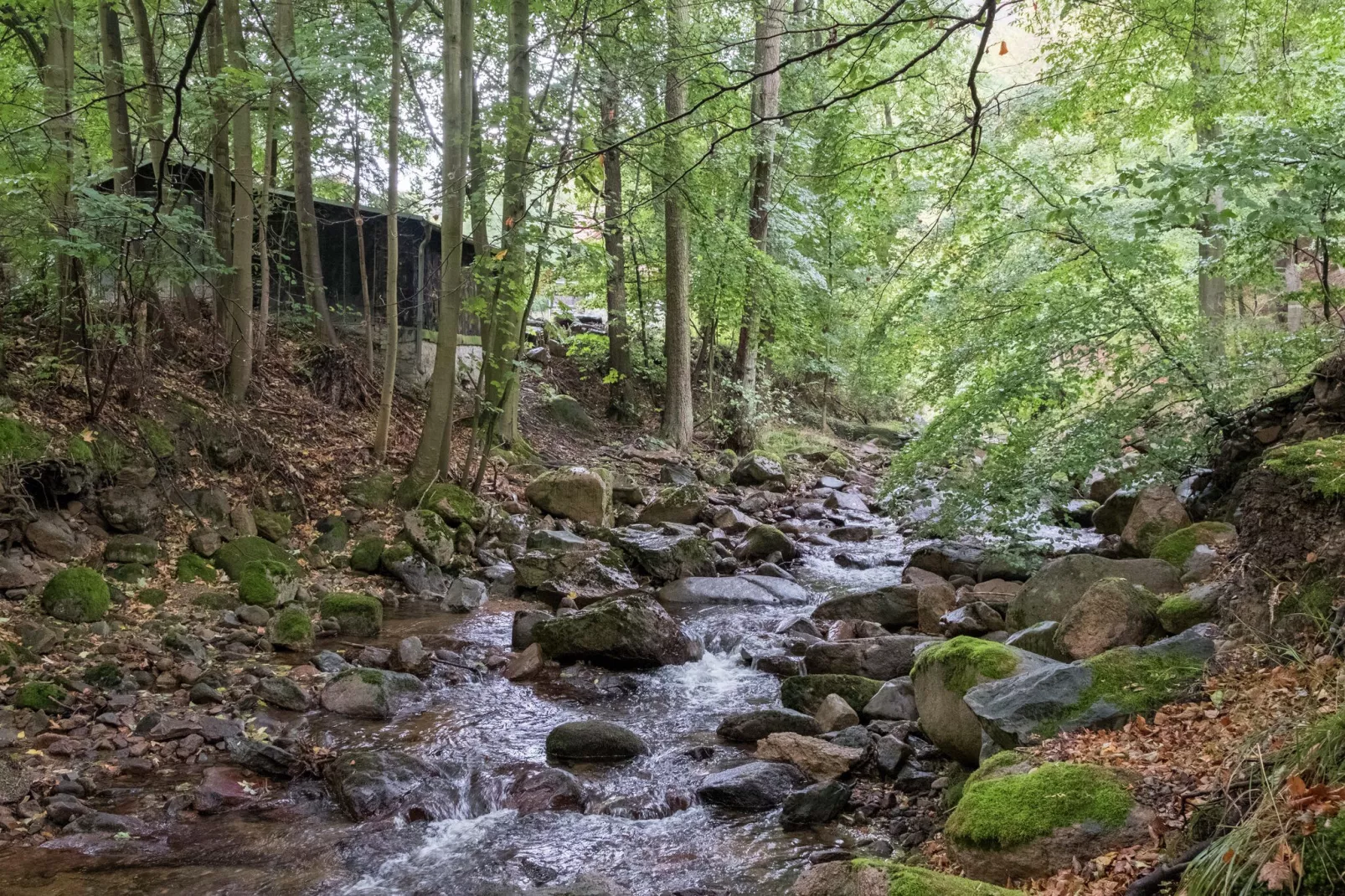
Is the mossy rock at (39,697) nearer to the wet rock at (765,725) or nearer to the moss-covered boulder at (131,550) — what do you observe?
the moss-covered boulder at (131,550)

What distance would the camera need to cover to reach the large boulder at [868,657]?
24.1 ft

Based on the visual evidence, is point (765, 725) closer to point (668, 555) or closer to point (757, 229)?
point (668, 555)

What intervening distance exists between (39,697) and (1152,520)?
8.83 m

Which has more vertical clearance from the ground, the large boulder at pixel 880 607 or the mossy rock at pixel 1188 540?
the mossy rock at pixel 1188 540

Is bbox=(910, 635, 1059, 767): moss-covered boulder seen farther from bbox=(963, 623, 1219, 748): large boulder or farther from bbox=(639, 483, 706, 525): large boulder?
bbox=(639, 483, 706, 525): large boulder

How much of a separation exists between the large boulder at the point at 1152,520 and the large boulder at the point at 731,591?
11.2 feet

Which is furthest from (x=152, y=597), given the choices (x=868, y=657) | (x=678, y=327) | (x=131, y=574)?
(x=678, y=327)

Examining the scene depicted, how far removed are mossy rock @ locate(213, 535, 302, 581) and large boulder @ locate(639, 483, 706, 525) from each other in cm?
527

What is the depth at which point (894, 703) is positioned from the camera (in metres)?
6.41

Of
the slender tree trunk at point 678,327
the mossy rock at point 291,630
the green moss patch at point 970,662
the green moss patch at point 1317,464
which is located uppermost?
the slender tree trunk at point 678,327

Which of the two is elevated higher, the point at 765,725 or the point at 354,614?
the point at 354,614

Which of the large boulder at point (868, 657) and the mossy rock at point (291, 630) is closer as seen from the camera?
the large boulder at point (868, 657)

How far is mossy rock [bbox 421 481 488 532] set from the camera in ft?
35.7

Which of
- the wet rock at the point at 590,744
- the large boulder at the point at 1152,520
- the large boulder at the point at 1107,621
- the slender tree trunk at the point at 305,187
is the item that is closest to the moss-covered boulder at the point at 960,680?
the large boulder at the point at 1107,621
